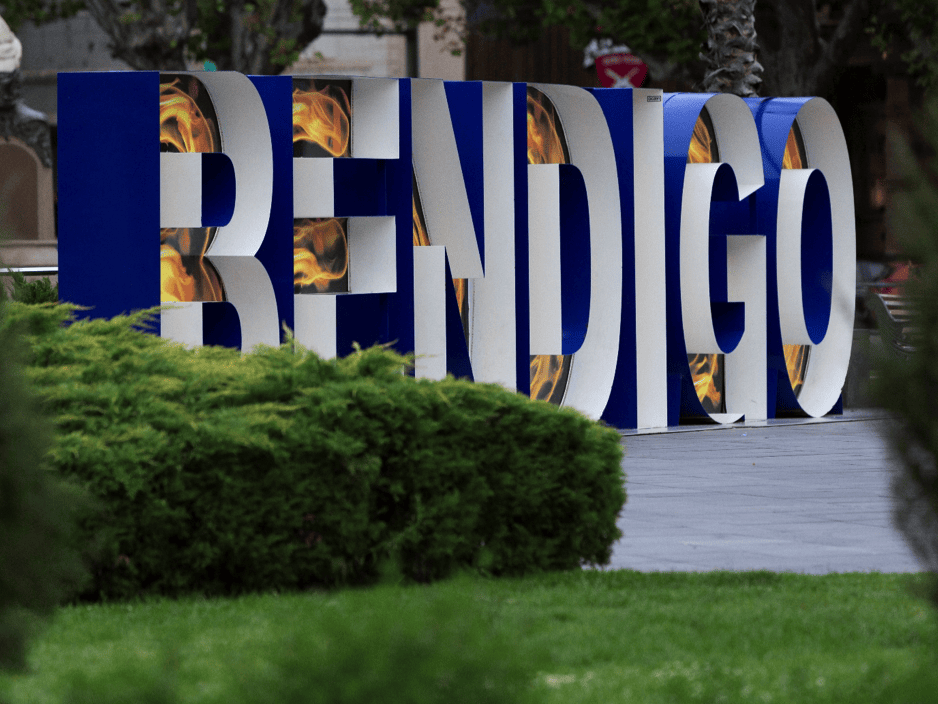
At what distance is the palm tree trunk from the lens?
16.0 metres

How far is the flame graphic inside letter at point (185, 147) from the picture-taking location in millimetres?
11242

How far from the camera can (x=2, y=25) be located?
883 inches

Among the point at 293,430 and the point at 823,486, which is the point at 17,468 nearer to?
the point at 293,430

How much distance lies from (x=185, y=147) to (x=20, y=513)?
8.43m

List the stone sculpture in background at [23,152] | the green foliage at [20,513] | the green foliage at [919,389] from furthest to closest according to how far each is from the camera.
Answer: the stone sculpture in background at [23,152], the green foliage at [919,389], the green foliage at [20,513]

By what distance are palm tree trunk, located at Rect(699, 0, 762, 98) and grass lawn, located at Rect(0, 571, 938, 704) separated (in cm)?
1027

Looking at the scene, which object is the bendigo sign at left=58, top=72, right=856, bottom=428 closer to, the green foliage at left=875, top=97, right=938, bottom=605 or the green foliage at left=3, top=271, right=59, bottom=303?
the green foliage at left=3, top=271, right=59, bottom=303

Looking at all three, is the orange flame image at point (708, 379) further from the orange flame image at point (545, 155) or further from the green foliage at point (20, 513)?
the green foliage at point (20, 513)

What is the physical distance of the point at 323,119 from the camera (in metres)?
11.9

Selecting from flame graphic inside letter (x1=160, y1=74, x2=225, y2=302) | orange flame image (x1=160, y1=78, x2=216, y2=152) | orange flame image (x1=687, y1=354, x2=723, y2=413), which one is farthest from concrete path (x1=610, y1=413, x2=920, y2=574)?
orange flame image (x1=160, y1=78, x2=216, y2=152)

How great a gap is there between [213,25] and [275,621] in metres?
27.2

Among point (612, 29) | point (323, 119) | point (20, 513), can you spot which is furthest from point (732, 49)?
point (20, 513)

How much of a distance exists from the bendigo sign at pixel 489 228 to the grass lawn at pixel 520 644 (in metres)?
4.69

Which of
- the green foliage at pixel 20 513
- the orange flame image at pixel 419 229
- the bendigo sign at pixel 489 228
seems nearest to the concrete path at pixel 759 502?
the bendigo sign at pixel 489 228
